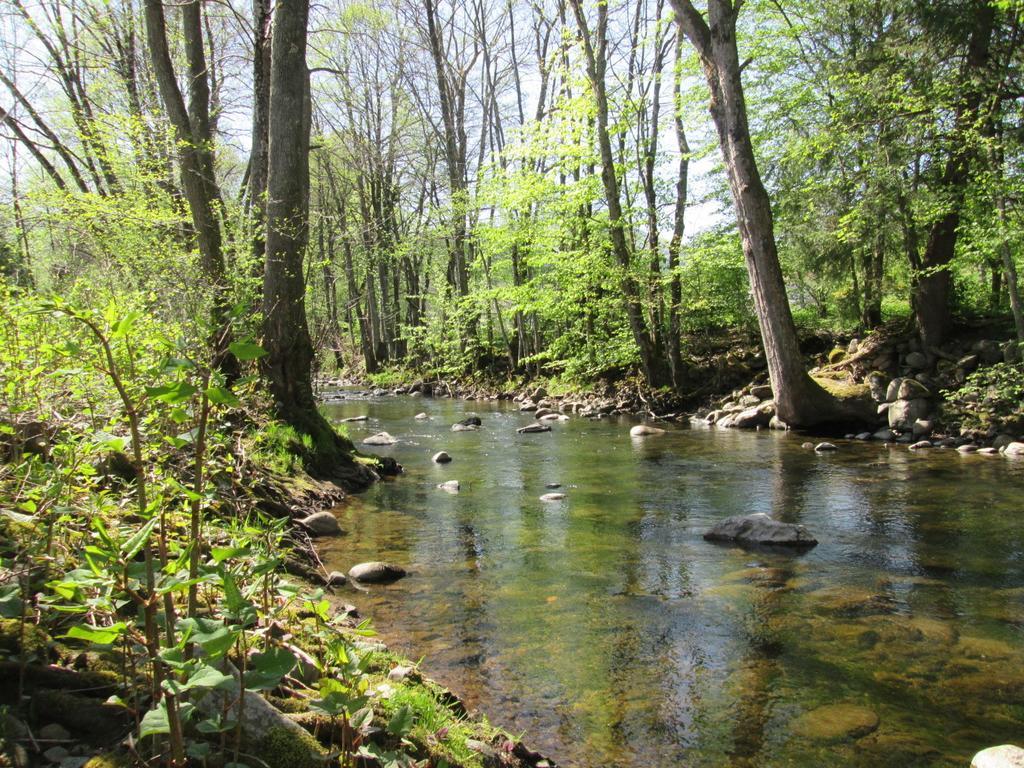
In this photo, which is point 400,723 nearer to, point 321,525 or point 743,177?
point 321,525

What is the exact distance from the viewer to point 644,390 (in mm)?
17562

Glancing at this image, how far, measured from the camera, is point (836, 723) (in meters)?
3.19

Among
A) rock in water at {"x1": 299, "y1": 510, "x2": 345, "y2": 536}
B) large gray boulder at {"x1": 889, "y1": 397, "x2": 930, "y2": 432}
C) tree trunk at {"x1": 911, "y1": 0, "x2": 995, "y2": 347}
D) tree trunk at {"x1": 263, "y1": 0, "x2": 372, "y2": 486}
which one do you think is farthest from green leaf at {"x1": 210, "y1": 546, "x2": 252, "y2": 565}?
large gray boulder at {"x1": 889, "y1": 397, "x2": 930, "y2": 432}

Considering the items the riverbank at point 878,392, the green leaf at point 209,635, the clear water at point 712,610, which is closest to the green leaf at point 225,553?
the green leaf at point 209,635

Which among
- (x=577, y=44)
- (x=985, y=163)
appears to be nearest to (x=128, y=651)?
(x=985, y=163)

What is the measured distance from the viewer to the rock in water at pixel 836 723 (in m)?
3.10

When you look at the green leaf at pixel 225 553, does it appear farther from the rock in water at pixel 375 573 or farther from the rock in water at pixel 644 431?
the rock in water at pixel 644 431

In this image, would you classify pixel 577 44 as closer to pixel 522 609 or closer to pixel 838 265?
pixel 838 265

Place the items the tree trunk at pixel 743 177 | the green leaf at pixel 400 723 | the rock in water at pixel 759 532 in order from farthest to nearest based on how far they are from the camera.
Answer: the tree trunk at pixel 743 177 < the rock in water at pixel 759 532 < the green leaf at pixel 400 723

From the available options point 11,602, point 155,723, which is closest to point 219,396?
point 155,723

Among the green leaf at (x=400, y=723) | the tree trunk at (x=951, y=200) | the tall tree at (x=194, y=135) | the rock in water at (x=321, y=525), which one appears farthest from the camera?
the tree trunk at (x=951, y=200)

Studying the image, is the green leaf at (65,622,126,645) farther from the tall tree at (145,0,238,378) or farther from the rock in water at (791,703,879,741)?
the tall tree at (145,0,238,378)

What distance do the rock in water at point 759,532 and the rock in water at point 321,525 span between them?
11.9 ft

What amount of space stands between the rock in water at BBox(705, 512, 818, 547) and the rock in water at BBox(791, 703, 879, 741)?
108 inches
